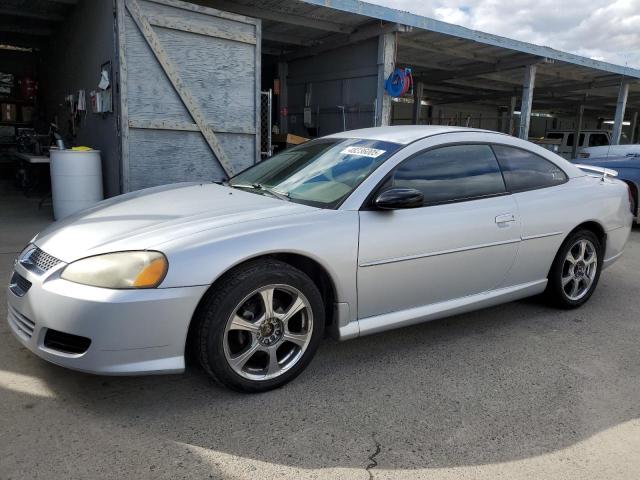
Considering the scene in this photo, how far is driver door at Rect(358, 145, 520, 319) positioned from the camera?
301cm

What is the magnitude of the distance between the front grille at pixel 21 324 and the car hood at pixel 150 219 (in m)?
0.36

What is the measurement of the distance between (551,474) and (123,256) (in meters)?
2.21

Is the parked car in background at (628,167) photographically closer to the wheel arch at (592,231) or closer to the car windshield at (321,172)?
the wheel arch at (592,231)

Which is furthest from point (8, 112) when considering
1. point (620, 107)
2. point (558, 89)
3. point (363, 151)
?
point (620, 107)

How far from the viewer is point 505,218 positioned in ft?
11.7

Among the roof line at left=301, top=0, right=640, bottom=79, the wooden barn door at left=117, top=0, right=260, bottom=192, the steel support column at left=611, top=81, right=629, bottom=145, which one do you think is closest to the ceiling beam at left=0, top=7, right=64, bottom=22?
the wooden barn door at left=117, top=0, right=260, bottom=192

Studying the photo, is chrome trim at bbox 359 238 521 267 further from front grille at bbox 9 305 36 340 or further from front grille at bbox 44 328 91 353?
front grille at bbox 9 305 36 340

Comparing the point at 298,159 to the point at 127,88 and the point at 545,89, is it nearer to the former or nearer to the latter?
the point at 127,88

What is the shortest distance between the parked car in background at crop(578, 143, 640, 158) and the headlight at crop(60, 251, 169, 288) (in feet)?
29.4

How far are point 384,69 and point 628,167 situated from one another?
4626 millimetres

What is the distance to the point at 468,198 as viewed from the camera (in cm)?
348

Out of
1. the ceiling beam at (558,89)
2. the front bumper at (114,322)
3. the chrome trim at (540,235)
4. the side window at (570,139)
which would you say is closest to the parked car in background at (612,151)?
the chrome trim at (540,235)

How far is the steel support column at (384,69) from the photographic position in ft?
31.1

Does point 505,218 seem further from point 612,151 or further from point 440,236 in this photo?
point 612,151
